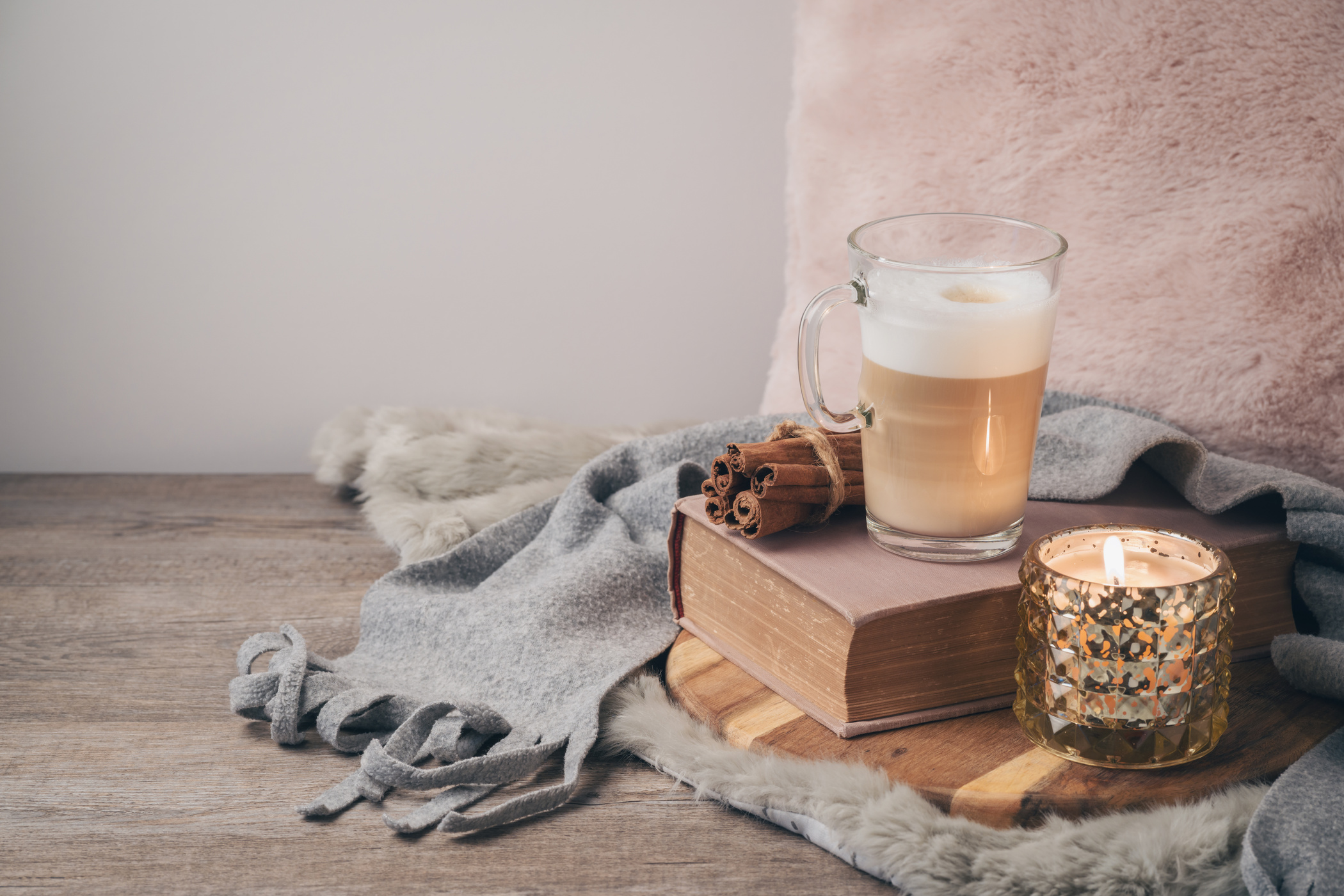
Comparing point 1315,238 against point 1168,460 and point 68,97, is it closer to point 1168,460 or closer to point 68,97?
point 1168,460

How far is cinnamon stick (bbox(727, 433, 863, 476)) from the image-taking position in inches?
28.8

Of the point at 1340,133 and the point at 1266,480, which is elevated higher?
the point at 1340,133

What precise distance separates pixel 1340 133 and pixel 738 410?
34.1 inches

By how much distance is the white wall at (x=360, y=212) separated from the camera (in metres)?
1.32

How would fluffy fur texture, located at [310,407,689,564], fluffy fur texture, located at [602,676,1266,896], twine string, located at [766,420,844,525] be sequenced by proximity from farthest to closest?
fluffy fur texture, located at [310,407,689,564]
twine string, located at [766,420,844,525]
fluffy fur texture, located at [602,676,1266,896]

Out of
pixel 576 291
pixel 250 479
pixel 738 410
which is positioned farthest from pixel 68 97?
pixel 738 410

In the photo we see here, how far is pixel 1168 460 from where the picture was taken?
81 cm

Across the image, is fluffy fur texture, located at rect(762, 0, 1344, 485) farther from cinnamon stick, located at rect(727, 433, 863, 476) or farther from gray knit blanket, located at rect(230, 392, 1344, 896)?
cinnamon stick, located at rect(727, 433, 863, 476)

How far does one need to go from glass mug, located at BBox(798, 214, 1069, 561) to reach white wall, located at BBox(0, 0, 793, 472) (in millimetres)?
763

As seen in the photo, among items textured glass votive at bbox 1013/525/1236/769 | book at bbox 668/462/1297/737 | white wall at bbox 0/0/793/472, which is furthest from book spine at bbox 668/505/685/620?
white wall at bbox 0/0/793/472

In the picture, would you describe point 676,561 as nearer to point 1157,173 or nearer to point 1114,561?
point 1114,561

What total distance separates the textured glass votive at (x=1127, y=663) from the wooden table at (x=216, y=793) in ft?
0.53

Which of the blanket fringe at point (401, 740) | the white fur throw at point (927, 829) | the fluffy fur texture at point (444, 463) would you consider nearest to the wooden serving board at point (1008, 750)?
the white fur throw at point (927, 829)

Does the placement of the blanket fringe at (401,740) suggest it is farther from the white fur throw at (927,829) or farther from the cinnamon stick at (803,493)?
the cinnamon stick at (803,493)
